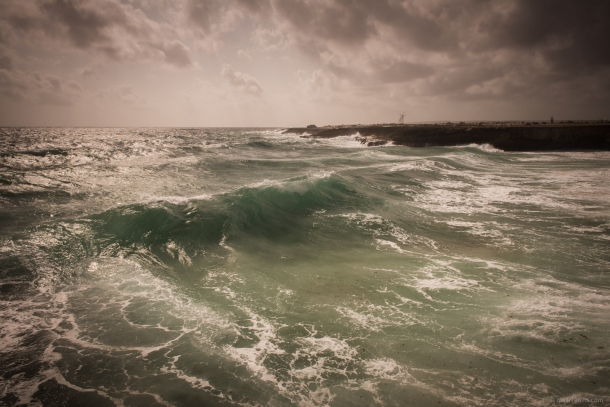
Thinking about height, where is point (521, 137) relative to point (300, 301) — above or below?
above

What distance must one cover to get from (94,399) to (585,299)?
30.8 ft

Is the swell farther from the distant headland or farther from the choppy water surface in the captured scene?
the distant headland

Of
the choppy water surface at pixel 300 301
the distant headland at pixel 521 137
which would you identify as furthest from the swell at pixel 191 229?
the distant headland at pixel 521 137

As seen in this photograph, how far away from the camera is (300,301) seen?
22.3 feet

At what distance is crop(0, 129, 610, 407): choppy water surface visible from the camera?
449 cm

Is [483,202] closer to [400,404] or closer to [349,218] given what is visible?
[349,218]

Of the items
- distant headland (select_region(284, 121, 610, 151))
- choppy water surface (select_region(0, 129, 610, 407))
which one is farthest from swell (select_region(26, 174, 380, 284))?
distant headland (select_region(284, 121, 610, 151))

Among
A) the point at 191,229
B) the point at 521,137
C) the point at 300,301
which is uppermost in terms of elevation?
the point at 521,137

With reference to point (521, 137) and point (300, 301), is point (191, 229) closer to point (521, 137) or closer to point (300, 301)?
point (300, 301)

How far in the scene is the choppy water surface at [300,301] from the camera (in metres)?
4.49

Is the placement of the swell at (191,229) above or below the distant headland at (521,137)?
below

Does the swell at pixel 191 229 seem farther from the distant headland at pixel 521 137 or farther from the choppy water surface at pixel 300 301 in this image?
the distant headland at pixel 521 137

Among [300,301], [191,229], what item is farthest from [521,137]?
[300,301]

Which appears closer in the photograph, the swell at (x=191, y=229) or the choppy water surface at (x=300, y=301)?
the choppy water surface at (x=300, y=301)
